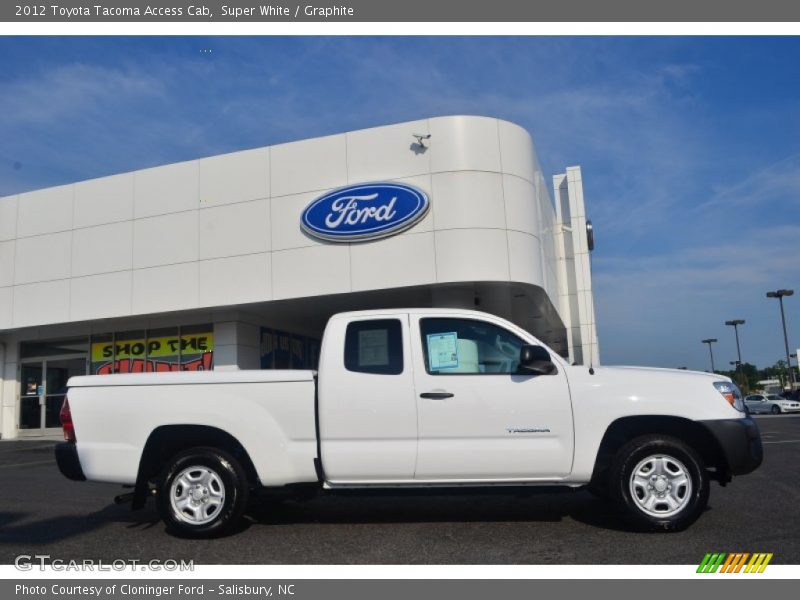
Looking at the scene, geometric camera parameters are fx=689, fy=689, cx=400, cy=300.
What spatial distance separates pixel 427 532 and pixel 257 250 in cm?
1318

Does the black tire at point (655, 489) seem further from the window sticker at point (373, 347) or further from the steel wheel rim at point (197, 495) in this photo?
the steel wheel rim at point (197, 495)

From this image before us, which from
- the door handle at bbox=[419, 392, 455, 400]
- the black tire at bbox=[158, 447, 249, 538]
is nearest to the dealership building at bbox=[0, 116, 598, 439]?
the door handle at bbox=[419, 392, 455, 400]

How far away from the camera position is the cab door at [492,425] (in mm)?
5633

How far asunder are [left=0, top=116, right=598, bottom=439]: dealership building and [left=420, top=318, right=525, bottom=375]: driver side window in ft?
33.4

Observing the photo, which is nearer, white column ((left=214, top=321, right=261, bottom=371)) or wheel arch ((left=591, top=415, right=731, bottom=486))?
wheel arch ((left=591, top=415, right=731, bottom=486))

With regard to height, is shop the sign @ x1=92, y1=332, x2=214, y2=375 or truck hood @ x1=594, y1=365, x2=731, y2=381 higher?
shop the sign @ x1=92, y1=332, x2=214, y2=375

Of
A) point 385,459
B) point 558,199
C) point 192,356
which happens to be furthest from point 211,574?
point 558,199

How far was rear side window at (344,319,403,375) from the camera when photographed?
5.93 metres

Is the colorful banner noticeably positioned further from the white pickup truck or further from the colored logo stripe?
the colored logo stripe

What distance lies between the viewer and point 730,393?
5812 millimetres

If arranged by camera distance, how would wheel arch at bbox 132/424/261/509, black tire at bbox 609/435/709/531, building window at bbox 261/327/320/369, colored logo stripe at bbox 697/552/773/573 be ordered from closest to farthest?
colored logo stripe at bbox 697/552/773/573 → black tire at bbox 609/435/709/531 → wheel arch at bbox 132/424/261/509 → building window at bbox 261/327/320/369

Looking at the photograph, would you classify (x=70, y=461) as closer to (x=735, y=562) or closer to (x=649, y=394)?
(x=649, y=394)

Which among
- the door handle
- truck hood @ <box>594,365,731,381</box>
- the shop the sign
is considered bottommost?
the door handle
